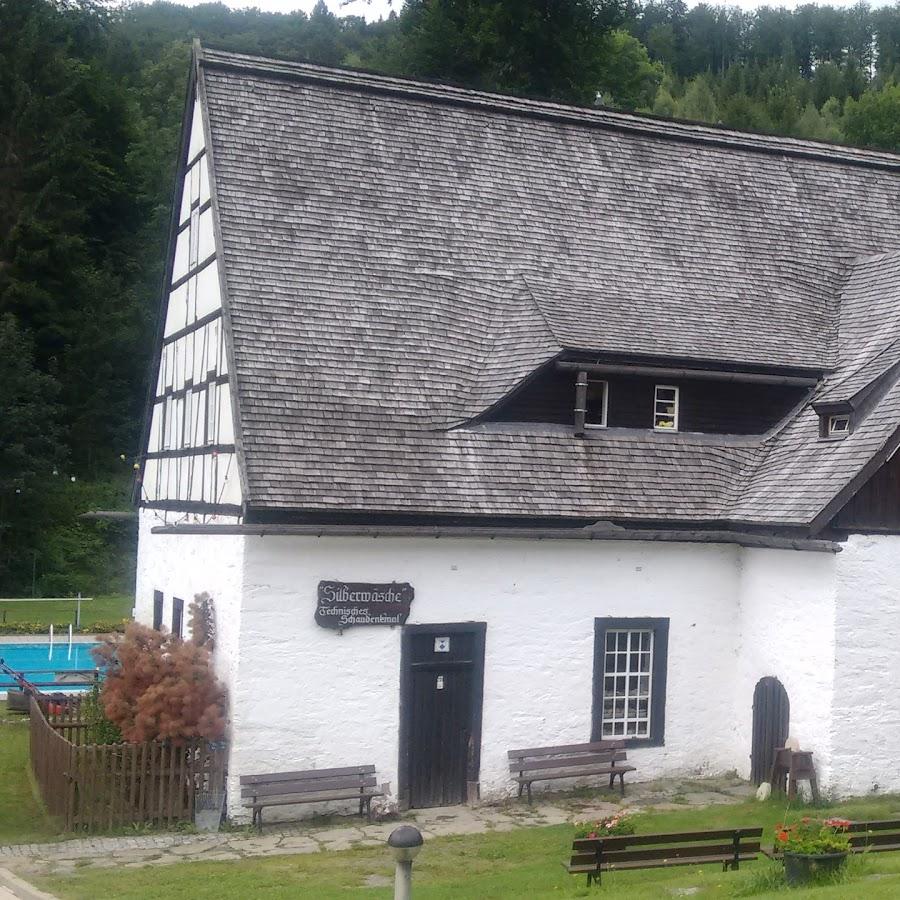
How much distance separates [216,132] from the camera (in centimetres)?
1866

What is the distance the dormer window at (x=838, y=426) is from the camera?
56.6ft

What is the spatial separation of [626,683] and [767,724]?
1937 millimetres

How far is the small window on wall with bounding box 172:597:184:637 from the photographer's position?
1877 centimetres

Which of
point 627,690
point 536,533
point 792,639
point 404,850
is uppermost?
point 536,533

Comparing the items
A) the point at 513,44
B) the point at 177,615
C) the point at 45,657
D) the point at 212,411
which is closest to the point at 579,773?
the point at 177,615

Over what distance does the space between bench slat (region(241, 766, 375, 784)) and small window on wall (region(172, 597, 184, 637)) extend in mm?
4076

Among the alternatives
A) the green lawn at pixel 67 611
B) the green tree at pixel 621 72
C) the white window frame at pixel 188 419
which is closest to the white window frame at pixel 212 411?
the white window frame at pixel 188 419

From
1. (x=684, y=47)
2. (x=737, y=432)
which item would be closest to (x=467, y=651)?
A: (x=737, y=432)

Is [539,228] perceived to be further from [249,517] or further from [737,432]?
[249,517]

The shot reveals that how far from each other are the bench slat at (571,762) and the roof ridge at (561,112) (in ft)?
35.3

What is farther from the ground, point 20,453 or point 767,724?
point 20,453

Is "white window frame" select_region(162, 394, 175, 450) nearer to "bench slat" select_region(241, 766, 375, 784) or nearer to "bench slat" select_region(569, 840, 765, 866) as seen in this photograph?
"bench slat" select_region(241, 766, 375, 784)

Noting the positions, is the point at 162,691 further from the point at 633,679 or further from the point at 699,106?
the point at 699,106

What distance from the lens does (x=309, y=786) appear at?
15.2m
